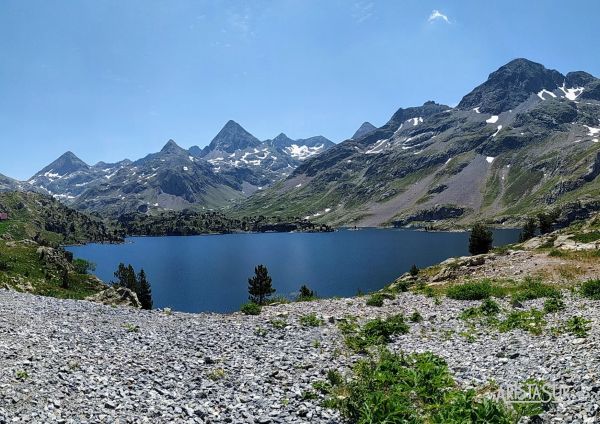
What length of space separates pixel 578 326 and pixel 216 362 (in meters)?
17.4

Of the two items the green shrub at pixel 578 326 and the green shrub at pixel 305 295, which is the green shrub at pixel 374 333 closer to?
the green shrub at pixel 578 326

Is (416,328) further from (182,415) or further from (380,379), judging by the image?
(182,415)

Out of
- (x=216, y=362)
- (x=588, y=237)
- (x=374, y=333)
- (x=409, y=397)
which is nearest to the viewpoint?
(x=409, y=397)

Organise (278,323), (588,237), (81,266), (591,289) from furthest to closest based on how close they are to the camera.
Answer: (81,266) < (588,237) < (591,289) < (278,323)

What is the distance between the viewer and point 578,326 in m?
19.7

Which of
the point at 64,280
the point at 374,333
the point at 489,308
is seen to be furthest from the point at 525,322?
the point at 64,280

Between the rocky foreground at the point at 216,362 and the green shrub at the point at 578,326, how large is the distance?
0.40 metres

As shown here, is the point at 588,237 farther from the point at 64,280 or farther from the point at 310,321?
the point at 64,280

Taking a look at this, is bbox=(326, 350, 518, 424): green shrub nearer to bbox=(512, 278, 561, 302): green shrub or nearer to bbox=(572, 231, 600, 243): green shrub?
bbox=(512, 278, 561, 302): green shrub

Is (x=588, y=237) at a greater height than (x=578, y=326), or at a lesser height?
greater

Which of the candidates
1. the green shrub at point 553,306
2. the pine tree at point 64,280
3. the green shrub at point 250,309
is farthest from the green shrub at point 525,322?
the pine tree at point 64,280

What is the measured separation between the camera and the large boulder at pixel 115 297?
43.3 metres

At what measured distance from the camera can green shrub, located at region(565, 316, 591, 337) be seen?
740 inches

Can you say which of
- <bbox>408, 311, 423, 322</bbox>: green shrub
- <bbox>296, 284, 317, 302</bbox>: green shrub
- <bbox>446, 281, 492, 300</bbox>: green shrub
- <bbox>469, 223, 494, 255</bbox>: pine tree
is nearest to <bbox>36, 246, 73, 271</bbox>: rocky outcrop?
<bbox>296, 284, 317, 302</bbox>: green shrub
